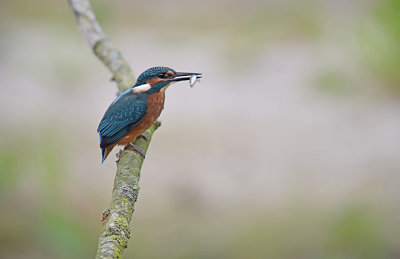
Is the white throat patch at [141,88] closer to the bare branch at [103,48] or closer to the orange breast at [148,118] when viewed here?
the orange breast at [148,118]

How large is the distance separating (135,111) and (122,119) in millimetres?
64

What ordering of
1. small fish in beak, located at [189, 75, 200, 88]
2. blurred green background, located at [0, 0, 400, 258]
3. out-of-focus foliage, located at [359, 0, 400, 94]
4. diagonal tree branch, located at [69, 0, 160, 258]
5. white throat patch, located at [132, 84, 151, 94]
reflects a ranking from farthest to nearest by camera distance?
1. out-of-focus foliage, located at [359, 0, 400, 94]
2. blurred green background, located at [0, 0, 400, 258]
3. white throat patch, located at [132, 84, 151, 94]
4. small fish in beak, located at [189, 75, 200, 88]
5. diagonal tree branch, located at [69, 0, 160, 258]

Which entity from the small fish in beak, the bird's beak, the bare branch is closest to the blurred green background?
the bare branch

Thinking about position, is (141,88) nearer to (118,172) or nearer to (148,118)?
(148,118)

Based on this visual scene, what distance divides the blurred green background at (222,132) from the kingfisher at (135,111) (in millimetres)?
2347

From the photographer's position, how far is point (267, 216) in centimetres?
555

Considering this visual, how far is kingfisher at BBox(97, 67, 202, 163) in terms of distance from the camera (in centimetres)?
234

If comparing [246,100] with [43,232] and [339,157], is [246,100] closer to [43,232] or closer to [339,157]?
[339,157]

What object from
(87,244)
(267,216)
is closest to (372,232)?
(267,216)

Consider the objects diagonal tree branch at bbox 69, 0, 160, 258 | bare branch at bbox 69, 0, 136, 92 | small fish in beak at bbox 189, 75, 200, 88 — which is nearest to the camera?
diagonal tree branch at bbox 69, 0, 160, 258

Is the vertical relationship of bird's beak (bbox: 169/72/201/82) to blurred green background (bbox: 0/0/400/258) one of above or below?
below

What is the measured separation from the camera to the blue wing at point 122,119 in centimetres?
234

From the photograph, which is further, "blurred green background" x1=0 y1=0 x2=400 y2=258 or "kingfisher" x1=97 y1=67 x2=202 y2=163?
"blurred green background" x1=0 y1=0 x2=400 y2=258

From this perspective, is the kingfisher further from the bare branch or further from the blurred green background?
the blurred green background
